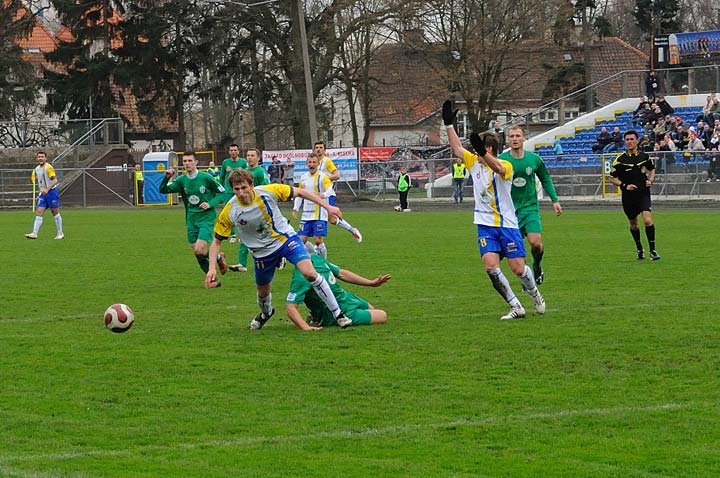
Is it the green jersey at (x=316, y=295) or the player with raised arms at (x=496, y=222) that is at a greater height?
the player with raised arms at (x=496, y=222)

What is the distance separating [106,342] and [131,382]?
228 centimetres

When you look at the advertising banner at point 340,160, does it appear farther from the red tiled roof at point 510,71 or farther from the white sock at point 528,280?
the white sock at point 528,280

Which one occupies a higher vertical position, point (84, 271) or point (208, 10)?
point (208, 10)

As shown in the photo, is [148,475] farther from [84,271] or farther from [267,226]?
[84,271]

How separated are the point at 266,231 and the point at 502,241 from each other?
95.5 inches

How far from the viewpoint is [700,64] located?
2014 inches

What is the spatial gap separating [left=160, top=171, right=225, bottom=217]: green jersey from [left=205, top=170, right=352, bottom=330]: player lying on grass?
18.2 feet

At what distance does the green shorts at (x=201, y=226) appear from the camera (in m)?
17.4

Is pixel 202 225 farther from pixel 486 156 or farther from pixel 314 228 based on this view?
pixel 486 156

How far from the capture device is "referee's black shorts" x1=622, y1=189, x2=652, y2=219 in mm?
19484

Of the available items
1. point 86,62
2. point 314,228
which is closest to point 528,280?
point 314,228

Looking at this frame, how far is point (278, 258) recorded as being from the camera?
11852 mm

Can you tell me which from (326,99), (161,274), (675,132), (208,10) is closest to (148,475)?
(161,274)

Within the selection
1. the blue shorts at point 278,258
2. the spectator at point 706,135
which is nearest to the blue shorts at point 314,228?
the blue shorts at point 278,258
